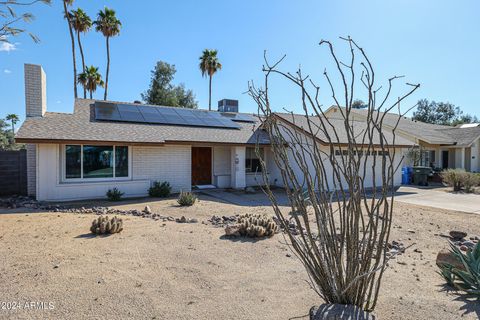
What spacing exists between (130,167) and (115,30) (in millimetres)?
19628

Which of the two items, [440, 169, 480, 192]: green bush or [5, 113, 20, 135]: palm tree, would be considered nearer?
[440, 169, 480, 192]: green bush

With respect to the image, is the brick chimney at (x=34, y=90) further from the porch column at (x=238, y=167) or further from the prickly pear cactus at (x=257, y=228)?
the prickly pear cactus at (x=257, y=228)

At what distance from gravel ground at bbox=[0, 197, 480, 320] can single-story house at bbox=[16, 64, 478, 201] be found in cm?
416

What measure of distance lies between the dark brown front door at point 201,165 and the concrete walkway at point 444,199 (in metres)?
9.14

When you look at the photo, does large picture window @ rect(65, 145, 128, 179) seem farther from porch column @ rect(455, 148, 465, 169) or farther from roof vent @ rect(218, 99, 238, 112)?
porch column @ rect(455, 148, 465, 169)

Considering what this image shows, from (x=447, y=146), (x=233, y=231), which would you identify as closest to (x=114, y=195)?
(x=233, y=231)

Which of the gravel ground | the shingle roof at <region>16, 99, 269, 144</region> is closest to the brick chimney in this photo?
the shingle roof at <region>16, 99, 269, 144</region>

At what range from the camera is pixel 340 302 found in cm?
286

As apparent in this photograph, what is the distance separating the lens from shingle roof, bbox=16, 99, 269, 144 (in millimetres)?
10680

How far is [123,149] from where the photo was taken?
40.8 feet

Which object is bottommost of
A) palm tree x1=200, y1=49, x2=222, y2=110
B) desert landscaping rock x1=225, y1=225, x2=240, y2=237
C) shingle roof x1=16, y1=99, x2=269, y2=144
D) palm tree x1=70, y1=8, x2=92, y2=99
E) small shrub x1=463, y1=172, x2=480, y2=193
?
desert landscaping rock x1=225, y1=225, x2=240, y2=237

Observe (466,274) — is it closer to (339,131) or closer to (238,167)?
(238,167)

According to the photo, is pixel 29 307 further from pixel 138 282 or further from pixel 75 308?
pixel 138 282

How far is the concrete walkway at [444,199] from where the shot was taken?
1110cm
